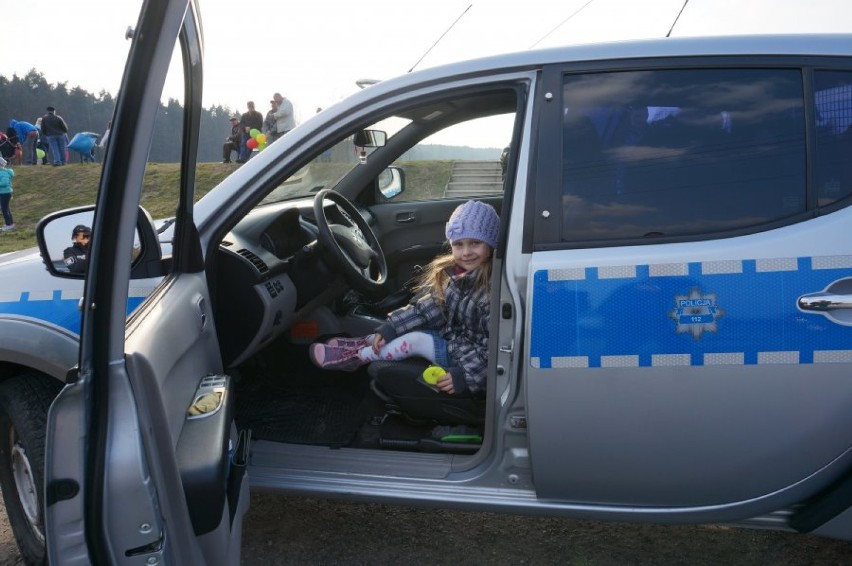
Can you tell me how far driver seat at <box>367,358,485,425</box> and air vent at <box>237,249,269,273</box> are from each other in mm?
571

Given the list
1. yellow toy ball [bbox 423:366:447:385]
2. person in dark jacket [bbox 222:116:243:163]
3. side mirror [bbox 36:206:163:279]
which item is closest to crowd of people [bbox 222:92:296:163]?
person in dark jacket [bbox 222:116:243:163]

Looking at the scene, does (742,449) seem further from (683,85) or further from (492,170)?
(492,170)

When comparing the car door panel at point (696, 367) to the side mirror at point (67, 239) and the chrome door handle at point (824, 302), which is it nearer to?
the chrome door handle at point (824, 302)

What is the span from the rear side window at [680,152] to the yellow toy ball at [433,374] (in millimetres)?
746

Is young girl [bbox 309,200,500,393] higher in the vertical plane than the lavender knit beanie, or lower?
lower

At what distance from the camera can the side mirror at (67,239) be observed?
199 centimetres

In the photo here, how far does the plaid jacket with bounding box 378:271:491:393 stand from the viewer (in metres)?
→ 2.54

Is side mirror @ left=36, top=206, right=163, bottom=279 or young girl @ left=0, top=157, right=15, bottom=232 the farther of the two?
young girl @ left=0, top=157, right=15, bottom=232

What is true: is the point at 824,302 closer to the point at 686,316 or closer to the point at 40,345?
the point at 686,316

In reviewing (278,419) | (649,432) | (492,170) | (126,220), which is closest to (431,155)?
(492,170)

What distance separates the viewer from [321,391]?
320 centimetres

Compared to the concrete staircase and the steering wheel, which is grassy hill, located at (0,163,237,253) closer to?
the steering wheel

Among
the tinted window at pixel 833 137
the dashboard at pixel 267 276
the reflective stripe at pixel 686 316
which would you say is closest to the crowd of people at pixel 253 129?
the dashboard at pixel 267 276

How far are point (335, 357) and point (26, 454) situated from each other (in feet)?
3.75
